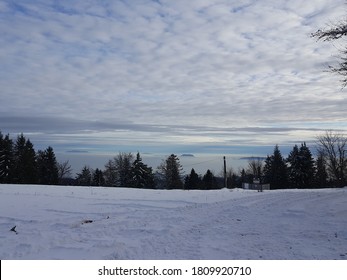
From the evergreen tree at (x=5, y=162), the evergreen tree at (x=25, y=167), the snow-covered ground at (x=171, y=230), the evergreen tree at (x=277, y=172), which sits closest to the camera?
the snow-covered ground at (x=171, y=230)

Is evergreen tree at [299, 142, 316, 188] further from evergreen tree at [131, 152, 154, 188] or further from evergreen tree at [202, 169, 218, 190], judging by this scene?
evergreen tree at [131, 152, 154, 188]

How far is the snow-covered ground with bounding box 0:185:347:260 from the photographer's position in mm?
8781

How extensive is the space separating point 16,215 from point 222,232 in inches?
303

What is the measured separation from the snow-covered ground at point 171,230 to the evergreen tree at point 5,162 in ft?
144

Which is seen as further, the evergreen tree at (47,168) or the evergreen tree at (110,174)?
the evergreen tree at (110,174)

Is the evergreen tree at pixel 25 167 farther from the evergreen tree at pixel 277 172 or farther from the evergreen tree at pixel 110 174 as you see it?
the evergreen tree at pixel 277 172

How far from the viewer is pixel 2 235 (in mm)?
10586

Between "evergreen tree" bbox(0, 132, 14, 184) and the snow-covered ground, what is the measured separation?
4401cm

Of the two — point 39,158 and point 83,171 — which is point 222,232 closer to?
point 39,158

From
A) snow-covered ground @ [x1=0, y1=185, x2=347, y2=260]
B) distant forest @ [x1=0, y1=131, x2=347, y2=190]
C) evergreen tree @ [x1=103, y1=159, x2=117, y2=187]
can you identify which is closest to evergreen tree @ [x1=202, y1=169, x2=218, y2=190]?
distant forest @ [x1=0, y1=131, x2=347, y2=190]

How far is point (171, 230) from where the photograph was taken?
445 inches

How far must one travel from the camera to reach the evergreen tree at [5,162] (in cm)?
5744

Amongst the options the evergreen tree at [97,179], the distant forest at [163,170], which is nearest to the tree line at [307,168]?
the distant forest at [163,170]

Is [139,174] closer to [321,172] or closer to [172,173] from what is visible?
[172,173]
